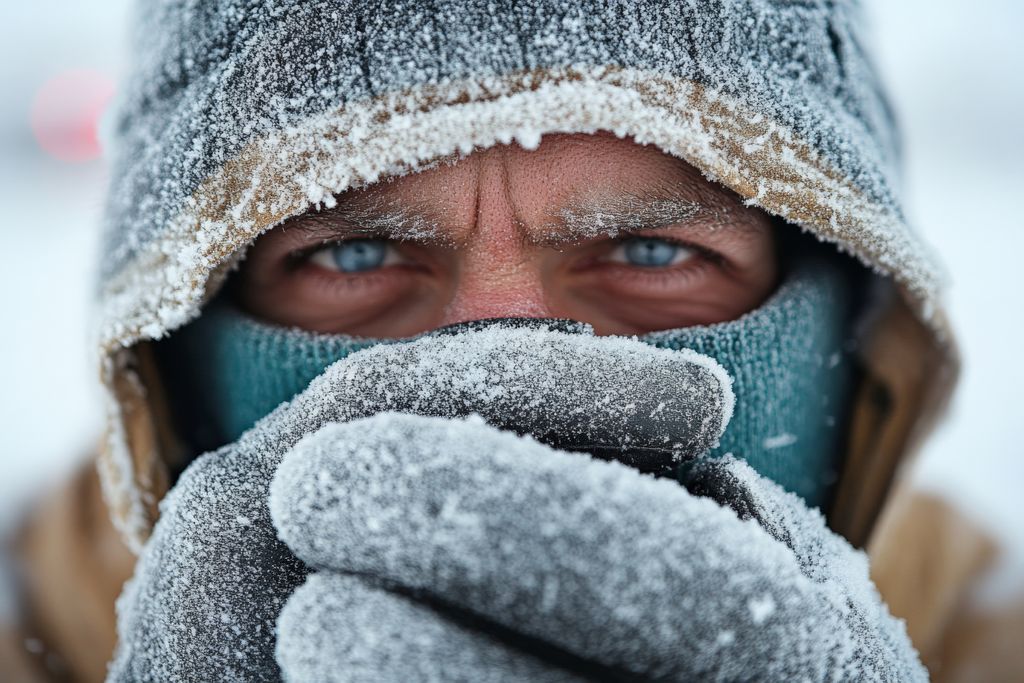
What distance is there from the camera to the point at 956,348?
1165mm

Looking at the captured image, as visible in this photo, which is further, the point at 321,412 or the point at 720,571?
the point at 321,412

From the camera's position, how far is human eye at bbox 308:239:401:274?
106 centimetres

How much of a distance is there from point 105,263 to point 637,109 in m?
0.76

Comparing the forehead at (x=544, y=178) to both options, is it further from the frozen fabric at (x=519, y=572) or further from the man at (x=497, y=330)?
the frozen fabric at (x=519, y=572)

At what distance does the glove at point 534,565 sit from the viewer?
0.55 m

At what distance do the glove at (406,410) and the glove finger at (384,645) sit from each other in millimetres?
121

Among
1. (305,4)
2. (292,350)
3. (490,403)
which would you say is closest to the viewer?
(490,403)

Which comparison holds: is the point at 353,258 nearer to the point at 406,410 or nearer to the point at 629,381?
the point at 406,410

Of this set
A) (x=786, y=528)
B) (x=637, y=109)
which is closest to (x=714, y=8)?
(x=637, y=109)

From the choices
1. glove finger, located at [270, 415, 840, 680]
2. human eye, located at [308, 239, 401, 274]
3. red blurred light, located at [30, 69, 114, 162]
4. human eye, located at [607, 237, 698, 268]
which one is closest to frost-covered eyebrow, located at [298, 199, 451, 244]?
human eye, located at [308, 239, 401, 274]

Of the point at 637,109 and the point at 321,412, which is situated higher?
the point at 637,109

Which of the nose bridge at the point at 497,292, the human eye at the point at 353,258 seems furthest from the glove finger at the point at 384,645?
the human eye at the point at 353,258

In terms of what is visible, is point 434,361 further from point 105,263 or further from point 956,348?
point 956,348

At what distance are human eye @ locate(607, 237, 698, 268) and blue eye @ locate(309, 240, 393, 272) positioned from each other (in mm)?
329
